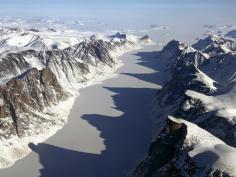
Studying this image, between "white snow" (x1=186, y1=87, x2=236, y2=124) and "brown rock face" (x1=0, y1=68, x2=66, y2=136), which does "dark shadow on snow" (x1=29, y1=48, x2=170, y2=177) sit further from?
"white snow" (x1=186, y1=87, x2=236, y2=124)

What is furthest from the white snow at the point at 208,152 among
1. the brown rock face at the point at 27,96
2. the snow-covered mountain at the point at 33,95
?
the brown rock face at the point at 27,96

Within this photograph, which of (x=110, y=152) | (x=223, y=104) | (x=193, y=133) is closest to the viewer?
(x=193, y=133)

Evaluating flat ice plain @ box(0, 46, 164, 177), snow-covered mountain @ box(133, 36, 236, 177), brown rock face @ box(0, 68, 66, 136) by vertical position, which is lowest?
flat ice plain @ box(0, 46, 164, 177)

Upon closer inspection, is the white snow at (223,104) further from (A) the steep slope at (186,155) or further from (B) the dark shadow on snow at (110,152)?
(A) the steep slope at (186,155)

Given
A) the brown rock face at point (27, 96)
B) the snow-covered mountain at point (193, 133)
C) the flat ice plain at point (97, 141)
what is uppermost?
the snow-covered mountain at point (193, 133)

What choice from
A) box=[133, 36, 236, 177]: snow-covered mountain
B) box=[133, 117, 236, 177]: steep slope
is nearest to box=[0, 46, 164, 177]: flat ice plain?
box=[133, 36, 236, 177]: snow-covered mountain

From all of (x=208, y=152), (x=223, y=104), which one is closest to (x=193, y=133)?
(x=208, y=152)

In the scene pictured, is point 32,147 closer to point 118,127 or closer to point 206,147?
point 118,127

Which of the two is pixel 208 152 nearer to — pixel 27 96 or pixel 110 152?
pixel 110 152
